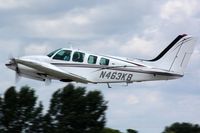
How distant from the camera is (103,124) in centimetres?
9319

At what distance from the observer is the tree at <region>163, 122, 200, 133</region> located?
122750mm

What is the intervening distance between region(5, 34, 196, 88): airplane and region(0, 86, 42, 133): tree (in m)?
31.1

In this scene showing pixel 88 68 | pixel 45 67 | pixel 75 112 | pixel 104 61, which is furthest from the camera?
pixel 75 112

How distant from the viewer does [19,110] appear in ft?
318

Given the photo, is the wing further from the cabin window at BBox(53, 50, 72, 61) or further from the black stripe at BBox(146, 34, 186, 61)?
the black stripe at BBox(146, 34, 186, 61)

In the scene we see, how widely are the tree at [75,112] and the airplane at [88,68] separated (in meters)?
29.9

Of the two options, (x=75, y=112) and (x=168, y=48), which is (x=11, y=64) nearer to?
(x=168, y=48)

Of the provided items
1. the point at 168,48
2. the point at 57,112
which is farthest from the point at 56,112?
the point at 168,48

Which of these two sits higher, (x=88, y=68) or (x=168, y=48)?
(x=168, y=48)

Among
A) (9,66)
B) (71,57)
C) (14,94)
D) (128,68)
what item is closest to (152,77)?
(128,68)

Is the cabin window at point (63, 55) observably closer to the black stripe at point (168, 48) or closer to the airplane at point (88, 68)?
the airplane at point (88, 68)

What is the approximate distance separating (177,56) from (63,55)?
8.08m

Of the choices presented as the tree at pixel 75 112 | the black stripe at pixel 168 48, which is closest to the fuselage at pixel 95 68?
the black stripe at pixel 168 48

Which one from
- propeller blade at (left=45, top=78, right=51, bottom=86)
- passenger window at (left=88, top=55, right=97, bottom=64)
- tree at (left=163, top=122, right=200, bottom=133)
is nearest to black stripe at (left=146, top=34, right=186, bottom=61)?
passenger window at (left=88, top=55, right=97, bottom=64)
